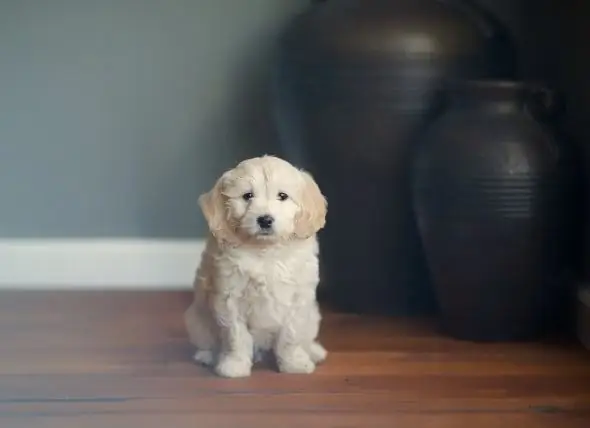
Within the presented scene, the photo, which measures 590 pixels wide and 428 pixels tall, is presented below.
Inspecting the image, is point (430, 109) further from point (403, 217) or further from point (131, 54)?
point (131, 54)

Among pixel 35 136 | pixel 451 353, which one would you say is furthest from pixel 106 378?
pixel 35 136

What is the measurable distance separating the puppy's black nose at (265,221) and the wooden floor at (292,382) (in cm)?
32

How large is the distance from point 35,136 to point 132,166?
26 cm

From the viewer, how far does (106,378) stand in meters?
1.92

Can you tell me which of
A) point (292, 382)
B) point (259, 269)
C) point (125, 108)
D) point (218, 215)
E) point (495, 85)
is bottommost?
point (292, 382)

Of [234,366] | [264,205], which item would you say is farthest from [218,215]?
[234,366]

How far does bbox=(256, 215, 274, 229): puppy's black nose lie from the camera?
1.79 m

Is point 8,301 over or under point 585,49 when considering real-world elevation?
under

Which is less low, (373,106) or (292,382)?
(373,106)

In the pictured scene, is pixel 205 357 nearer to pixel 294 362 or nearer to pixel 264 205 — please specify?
pixel 294 362

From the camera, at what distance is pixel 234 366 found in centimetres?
192

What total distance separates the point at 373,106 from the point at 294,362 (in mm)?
614

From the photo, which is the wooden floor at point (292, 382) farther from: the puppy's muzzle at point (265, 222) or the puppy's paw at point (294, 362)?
the puppy's muzzle at point (265, 222)

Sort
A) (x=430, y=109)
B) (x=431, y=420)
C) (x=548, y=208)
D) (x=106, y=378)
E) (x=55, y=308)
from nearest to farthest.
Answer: (x=431, y=420)
(x=106, y=378)
(x=548, y=208)
(x=430, y=109)
(x=55, y=308)
